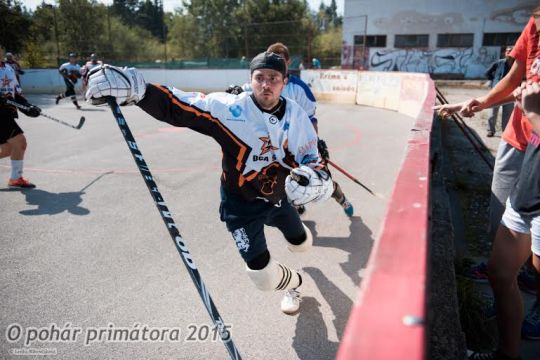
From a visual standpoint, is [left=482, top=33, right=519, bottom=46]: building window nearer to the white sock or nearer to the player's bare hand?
the player's bare hand

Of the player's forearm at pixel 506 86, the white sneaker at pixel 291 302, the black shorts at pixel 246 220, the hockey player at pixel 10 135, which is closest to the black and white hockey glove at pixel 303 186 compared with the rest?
the black shorts at pixel 246 220

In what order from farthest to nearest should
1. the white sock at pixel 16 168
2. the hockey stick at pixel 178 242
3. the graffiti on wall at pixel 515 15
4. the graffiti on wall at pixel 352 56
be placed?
the graffiti on wall at pixel 352 56 → the graffiti on wall at pixel 515 15 → the white sock at pixel 16 168 → the hockey stick at pixel 178 242

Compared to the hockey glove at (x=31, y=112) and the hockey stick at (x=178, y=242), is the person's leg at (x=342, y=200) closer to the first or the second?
the hockey stick at (x=178, y=242)

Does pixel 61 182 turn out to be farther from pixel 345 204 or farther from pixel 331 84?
pixel 331 84

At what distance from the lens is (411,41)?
33.7 m

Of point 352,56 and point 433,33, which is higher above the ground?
point 433,33

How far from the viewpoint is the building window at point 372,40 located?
34625 millimetres

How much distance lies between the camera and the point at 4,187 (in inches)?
237

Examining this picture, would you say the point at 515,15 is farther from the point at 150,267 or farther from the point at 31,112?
the point at 150,267

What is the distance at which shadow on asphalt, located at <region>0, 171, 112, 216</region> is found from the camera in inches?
198

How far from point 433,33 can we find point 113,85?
36336 millimetres

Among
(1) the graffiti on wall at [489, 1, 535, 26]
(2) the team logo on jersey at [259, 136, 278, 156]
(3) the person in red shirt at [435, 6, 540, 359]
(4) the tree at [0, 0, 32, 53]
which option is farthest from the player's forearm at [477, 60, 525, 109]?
(1) the graffiti on wall at [489, 1, 535, 26]

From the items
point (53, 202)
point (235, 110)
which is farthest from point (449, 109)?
point (53, 202)

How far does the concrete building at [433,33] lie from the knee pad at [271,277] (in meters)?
30.5
